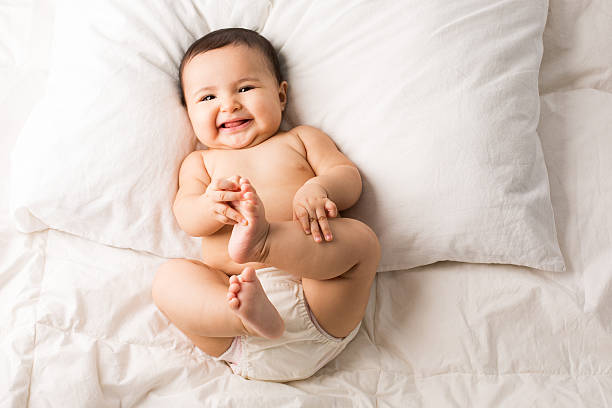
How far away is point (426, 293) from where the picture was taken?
48.8 inches

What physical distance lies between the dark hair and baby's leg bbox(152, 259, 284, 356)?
44 centimetres

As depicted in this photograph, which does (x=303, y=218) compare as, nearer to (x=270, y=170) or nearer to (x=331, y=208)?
(x=331, y=208)

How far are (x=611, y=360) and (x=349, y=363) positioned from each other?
513 millimetres

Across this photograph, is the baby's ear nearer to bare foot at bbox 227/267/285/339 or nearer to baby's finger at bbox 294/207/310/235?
baby's finger at bbox 294/207/310/235

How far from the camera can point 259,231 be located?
1021 mm

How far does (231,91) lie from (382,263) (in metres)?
0.50

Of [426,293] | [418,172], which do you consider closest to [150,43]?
[418,172]

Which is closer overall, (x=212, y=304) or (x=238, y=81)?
(x=212, y=304)

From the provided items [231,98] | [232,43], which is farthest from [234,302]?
Result: [232,43]

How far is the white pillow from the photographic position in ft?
3.94

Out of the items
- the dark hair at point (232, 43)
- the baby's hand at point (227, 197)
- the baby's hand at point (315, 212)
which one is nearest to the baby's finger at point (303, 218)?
the baby's hand at point (315, 212)

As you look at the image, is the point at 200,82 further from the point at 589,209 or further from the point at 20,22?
the point at 589,209

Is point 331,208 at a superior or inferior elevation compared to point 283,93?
inferior

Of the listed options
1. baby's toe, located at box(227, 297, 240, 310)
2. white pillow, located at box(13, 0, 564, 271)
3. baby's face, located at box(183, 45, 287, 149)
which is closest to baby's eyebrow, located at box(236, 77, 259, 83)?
baby's face, located at box(183, 45, 287, 149)
